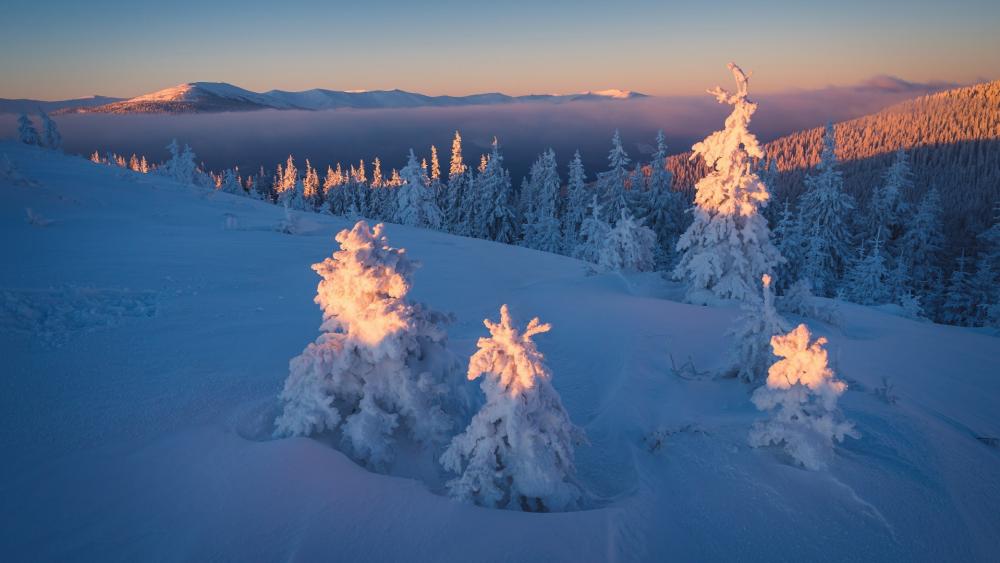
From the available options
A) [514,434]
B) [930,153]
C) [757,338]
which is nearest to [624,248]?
[757,338]

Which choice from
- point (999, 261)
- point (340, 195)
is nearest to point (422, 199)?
point (340, 195)

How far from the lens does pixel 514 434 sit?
4934mm

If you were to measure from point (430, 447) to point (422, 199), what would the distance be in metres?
45.1

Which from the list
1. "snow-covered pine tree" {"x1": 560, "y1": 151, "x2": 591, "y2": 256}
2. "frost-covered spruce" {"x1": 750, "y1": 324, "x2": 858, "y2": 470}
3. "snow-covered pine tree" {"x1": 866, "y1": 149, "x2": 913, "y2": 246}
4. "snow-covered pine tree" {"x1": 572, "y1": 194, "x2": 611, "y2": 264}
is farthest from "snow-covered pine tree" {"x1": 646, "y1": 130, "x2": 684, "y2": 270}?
"frost-covered spruce" {"x1": 750, "y1": 324, "x2": 858, "y2": 470}

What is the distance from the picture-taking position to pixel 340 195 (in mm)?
79062

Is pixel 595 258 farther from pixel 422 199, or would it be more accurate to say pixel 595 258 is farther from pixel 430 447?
pixel 430 447

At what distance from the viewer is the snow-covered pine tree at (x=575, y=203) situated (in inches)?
1908

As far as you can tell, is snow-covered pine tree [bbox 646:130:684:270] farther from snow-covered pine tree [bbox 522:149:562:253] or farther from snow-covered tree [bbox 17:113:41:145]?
snow-covered tree [bbox 17:113:41:145]

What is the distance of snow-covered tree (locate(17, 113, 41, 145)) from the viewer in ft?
153

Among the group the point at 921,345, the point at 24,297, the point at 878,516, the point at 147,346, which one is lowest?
the point at 921,345

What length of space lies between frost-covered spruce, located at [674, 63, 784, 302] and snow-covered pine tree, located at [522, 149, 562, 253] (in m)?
32.1

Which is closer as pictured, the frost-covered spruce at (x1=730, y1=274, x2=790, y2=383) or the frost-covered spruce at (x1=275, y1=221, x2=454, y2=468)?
the frost-covered spruce at (x1=275, y1=221, x2=454, y2=468)

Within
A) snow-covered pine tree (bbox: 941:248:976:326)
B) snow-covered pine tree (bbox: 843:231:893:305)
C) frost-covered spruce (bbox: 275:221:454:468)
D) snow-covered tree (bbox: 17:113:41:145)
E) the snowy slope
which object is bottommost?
snow-covered pine tree (bbox: 941:248:976:326)

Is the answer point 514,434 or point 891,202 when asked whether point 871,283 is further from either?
point 514,434
